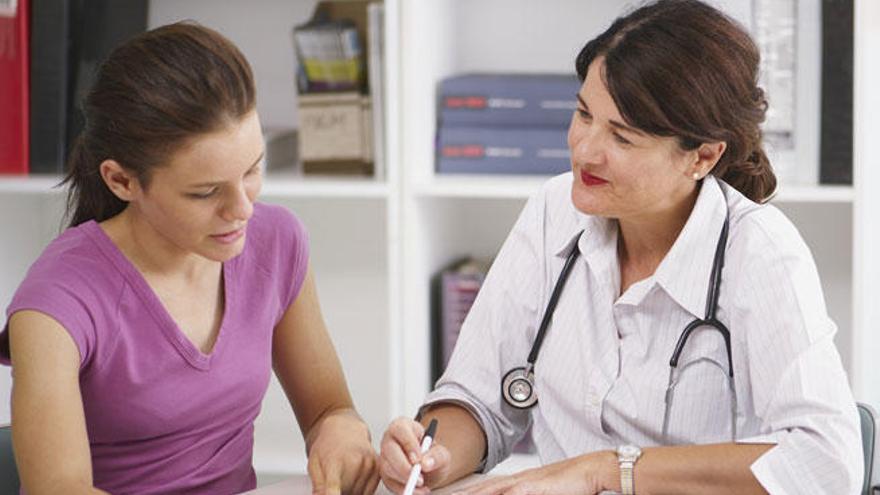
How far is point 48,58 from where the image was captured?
279 centimetres

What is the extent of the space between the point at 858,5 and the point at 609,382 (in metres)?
1.06

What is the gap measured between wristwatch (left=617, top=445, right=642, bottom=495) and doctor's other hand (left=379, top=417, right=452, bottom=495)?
22 cm

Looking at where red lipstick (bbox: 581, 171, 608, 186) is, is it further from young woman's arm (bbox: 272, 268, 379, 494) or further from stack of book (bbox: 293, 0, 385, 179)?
stack of book (bbox: 293, 0, 385, 179)

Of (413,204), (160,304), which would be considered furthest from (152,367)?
(413,204)

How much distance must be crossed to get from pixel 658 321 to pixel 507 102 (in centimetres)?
106

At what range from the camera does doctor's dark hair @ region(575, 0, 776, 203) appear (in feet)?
5.64

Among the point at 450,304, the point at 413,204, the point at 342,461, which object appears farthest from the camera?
the point at 450,304

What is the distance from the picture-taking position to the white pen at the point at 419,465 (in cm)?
164

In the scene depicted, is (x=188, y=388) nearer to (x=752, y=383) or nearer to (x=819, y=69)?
(x=752, y=383)

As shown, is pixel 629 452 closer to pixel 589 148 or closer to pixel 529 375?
pixel 529 375

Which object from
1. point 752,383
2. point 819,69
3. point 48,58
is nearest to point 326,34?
point 48,58

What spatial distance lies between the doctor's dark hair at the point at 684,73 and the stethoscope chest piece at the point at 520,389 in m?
0.37

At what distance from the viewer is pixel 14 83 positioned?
2805mm

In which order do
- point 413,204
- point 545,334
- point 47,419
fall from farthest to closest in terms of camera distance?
point 413,204 < point 545,334 < point 47,419
